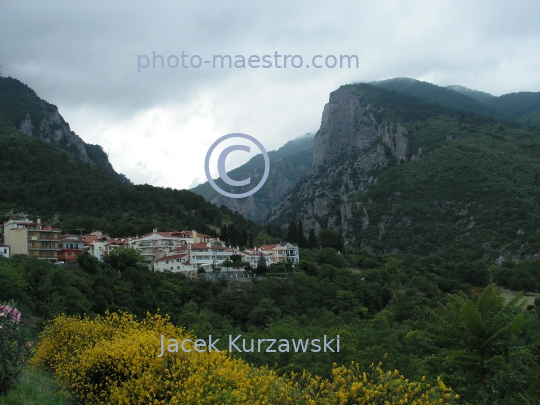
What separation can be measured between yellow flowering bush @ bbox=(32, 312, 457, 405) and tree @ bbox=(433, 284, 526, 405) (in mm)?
928

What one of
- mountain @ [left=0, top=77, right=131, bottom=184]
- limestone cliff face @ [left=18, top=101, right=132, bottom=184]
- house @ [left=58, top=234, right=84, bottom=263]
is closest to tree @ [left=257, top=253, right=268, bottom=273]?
house @ [left=58, top=234, right=84, bottom=263]

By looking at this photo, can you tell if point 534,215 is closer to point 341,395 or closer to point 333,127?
point 333,127

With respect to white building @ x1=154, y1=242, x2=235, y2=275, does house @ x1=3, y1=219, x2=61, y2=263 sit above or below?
above

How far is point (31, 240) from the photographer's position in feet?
101

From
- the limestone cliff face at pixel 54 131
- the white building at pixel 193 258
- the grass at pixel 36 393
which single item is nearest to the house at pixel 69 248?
the white building at pixel 193 258

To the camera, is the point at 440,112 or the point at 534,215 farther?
the point at 440,112

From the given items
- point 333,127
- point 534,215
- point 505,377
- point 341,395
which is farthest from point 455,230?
point 341,395

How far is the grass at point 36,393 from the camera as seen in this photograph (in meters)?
6.51

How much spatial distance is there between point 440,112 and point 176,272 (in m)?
71.6

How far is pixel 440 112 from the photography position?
90938mm

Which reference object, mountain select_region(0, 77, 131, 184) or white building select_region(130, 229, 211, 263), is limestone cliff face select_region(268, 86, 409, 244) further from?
white building select_region(130, 229, 211, 263)

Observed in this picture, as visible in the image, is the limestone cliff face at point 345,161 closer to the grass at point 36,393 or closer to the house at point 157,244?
the house at point 157,244

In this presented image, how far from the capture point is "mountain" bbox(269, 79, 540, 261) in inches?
2146

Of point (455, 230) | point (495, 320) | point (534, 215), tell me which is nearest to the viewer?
point (495, 320)
